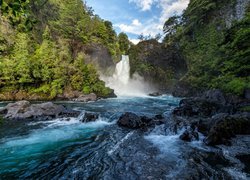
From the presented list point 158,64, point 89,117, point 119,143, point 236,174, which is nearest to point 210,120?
point 236,174

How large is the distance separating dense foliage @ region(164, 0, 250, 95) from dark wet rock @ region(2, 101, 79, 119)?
46.0 feet

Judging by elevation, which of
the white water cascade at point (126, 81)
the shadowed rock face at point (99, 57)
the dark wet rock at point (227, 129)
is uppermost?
the shadowed rock face at point (99, 57)

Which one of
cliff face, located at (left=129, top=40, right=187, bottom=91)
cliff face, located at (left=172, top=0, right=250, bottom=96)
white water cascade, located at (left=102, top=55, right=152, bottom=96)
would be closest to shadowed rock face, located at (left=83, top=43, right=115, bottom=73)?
white water cascade, located at (left=102, top=55, right=152, bottom=96)

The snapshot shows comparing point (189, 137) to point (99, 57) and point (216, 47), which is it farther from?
point (99, 57)

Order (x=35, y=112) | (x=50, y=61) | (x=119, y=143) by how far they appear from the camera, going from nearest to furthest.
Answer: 1. (x=119, y=143)
2. (x=35, y=112)
3. (x=50, y=61)

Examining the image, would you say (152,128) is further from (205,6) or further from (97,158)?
(205,6)

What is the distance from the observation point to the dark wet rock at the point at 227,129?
8336 millimetres

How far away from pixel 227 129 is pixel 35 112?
43.8ft

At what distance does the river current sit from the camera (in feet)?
19.6

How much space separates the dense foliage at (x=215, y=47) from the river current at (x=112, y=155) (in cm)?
893

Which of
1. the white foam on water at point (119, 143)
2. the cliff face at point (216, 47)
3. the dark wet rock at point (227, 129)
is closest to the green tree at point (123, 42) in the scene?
the cliff face at point (216, 47)

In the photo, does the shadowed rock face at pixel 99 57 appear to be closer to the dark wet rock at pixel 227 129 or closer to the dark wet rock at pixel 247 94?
the dark wet rock at pixel 247 94

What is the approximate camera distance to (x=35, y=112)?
14578mm

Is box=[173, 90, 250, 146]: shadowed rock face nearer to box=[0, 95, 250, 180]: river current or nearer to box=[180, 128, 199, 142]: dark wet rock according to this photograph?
box=[180, 128, 199, 142]: dark wet rock
